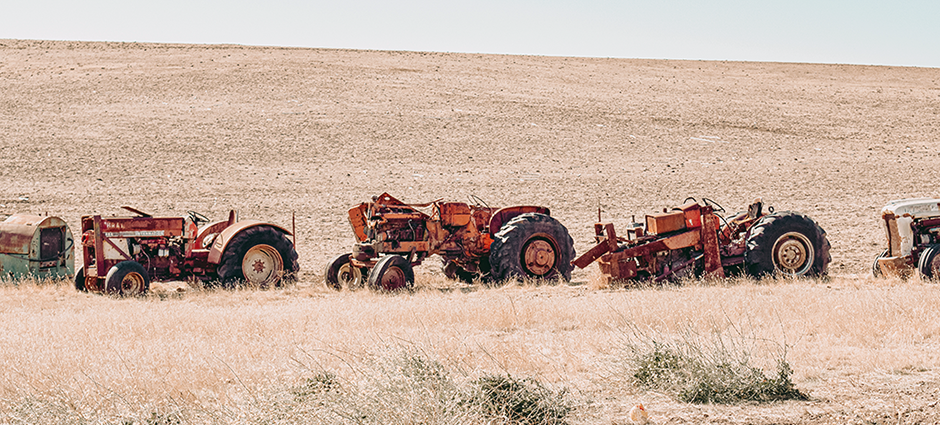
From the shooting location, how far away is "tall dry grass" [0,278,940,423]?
5575 mm

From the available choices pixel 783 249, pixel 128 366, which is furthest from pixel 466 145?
pixel 128 366

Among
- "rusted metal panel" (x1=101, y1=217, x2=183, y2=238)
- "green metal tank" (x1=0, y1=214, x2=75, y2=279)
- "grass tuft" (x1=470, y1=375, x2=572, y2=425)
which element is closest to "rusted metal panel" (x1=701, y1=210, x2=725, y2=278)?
"grass tuft" (x1=470, y1=375, x2=572, y2=425)

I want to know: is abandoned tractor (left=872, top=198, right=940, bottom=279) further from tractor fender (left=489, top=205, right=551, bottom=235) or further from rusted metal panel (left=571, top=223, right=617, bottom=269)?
tractor fender (left=489, top=205, right=551, bottom=235)

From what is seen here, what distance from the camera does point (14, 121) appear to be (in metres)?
33.3

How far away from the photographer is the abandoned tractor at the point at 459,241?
13.1 metres

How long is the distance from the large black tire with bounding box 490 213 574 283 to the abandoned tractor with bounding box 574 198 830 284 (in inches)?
34.8

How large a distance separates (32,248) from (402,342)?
9.24m

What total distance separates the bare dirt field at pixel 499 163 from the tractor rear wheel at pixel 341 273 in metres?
0.33

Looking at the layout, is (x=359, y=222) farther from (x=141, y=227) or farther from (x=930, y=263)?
(x=930, y=263)

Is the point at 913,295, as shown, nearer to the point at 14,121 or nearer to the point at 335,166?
the point at 335,166

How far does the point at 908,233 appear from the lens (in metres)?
12.0

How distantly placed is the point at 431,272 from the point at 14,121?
987 inches

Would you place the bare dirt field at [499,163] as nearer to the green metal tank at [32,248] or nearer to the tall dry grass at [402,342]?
the tall dry grass at [402,342]

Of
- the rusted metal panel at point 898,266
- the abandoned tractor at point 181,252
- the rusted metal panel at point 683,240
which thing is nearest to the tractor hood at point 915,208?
the rusted metal panel at point 898,266
